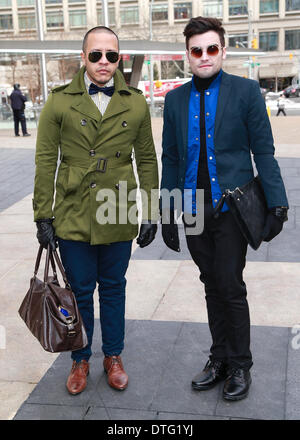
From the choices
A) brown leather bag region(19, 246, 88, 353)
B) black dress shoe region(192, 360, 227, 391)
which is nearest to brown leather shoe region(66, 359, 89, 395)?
brown leather bag region(19, 246, 88, 353)

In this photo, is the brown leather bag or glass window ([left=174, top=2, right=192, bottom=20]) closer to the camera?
the brown leather bag

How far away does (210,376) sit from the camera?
3301mm

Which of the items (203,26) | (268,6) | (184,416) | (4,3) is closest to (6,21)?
(4,3)

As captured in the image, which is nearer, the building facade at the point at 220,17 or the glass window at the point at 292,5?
the building facade at the point at 220,17

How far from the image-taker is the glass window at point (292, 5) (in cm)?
7100

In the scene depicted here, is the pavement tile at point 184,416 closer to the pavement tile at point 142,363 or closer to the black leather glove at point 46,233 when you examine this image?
the pavement tile at point 142,363

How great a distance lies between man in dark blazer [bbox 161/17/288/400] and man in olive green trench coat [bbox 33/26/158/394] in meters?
0.19

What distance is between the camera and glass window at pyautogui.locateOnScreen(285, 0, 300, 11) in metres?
71.0

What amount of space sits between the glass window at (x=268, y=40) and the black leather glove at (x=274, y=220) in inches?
2909

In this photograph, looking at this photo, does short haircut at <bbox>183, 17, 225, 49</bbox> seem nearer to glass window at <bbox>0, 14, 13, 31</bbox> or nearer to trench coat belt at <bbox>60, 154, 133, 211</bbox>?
trench coat belt at <bbox>60, 154, 133, 211</bbox>

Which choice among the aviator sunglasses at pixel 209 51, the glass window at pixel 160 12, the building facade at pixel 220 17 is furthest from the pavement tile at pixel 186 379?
the glass window at pixel 160 12

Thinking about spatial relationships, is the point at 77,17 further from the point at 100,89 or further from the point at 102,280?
the point at 102,280

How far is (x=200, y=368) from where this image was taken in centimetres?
351

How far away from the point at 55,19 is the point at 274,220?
75982 millimetres
